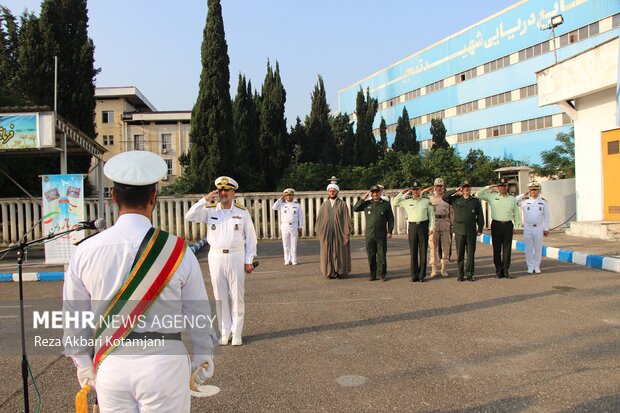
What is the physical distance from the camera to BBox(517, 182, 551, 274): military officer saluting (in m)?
10.3

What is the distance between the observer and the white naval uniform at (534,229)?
10273 millimetres

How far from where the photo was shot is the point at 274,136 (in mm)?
30000

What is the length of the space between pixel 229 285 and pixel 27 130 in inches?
315

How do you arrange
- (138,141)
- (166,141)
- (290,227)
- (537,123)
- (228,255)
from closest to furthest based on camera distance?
(228,255) < (290,227) < (537,123) < (138,141) < (166,141)

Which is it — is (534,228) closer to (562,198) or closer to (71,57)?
(562,198)

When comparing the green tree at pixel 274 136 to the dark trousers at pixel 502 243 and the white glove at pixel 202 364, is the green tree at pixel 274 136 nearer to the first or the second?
the dark trousers at pixel 502 243

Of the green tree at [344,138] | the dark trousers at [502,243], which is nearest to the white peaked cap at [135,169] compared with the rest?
the dark trousers at [502,243]

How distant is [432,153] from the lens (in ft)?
88.7

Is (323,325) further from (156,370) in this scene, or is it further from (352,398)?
(156,370)

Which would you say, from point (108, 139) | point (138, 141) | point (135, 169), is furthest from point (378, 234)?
point (108, 139)

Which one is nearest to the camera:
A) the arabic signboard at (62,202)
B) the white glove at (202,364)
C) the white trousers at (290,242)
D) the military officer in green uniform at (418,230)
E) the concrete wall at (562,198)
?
the white glove at (202,364)

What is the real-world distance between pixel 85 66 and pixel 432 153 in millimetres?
19173

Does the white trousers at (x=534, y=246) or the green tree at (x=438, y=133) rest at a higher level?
the green tree at (x=438, y=133)

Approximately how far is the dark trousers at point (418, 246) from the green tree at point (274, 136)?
2038 centimetres
